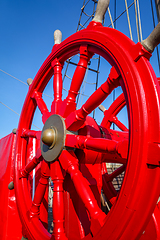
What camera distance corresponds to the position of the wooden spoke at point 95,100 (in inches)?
43.0

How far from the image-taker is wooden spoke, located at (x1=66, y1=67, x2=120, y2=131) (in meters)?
1.09

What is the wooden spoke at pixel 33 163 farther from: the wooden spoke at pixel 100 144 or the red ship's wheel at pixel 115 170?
the red ship's wheel at pixel 115 170

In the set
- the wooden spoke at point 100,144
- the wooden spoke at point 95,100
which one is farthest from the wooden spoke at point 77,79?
the wooden spoke at point 100,144

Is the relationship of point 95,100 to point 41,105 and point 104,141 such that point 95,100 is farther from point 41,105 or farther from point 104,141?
point 41,105

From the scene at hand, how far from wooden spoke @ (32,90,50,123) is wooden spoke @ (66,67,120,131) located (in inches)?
14.9

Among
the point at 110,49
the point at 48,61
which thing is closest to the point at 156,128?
the point at 110,49

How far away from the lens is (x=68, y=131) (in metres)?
1.34

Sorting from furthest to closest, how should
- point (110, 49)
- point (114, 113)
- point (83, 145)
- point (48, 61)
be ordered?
point (114, 113) < point (48, 61) < point (83, 145) < point (110, 49)

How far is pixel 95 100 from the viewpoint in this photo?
1.19m

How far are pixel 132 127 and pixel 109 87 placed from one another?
1.08 feet

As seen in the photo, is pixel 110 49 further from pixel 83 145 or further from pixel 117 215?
pixel 117 215

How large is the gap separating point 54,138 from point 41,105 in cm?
49

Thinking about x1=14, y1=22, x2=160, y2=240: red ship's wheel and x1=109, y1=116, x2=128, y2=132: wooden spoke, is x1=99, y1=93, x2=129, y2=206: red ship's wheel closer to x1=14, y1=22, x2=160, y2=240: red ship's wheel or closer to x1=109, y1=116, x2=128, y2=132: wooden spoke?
x1=109, y1=116, x2=128, y2=132: wooden spoke

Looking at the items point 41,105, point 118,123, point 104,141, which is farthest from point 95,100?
point 118,123
